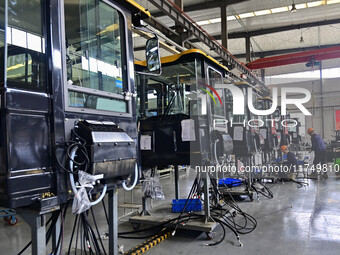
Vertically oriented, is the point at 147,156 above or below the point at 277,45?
below

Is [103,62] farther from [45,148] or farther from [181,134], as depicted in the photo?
[181,134]

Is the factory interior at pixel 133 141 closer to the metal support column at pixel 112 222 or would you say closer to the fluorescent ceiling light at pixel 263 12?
the metal support column at pixel 112 222

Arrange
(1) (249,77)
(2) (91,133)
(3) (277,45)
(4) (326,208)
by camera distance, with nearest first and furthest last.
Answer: (2) (91,133) → (4) (326,208) → (1) (249,77) → (3) (277,45)

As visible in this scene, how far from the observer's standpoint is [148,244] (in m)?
3.66

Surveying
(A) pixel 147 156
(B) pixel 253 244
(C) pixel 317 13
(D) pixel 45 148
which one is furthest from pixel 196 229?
(C) pixel 317 13

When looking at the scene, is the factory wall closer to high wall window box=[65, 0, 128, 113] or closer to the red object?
the red object

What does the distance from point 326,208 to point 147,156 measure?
3.87 meters

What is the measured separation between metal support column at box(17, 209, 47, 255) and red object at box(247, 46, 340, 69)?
972 cm

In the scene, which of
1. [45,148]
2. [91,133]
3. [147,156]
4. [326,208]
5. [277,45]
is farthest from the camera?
[277,45]

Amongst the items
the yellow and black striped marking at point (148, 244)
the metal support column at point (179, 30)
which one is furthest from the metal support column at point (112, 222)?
the metal support column at point (179, 30)

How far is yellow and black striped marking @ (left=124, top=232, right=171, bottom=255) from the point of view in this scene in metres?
3.40

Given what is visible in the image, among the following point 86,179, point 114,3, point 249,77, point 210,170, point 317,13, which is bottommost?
point 210,170

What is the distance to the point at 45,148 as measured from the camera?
1724mm

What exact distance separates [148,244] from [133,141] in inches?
78.5
